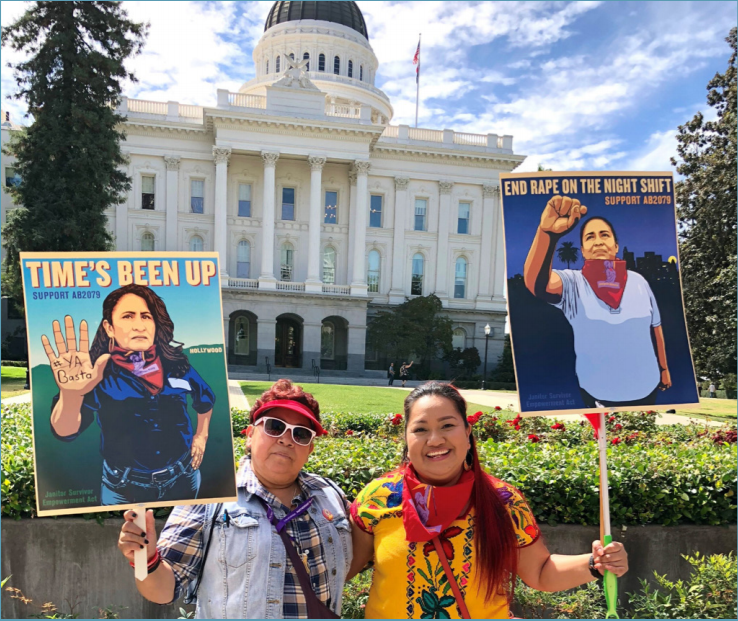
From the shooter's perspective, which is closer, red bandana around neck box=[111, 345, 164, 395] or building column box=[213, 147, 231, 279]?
red bandana around neck box=[111, 345, 164, 395]

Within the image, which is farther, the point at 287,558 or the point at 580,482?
the point at 580,482

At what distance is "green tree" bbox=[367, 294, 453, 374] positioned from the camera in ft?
134

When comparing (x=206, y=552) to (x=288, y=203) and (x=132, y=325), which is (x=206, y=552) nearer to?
(x=132, y=325)

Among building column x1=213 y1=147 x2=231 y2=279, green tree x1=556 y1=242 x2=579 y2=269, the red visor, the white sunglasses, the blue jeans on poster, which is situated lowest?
the blue jeans on poster

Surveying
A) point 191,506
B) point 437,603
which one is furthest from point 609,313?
point 191,506

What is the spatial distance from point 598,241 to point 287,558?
230 cm

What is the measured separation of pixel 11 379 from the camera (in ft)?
76.8

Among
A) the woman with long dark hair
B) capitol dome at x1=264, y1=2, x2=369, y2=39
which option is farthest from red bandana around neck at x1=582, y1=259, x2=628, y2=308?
capitol dome at x1=264, y1=2, x2=369, y2=39

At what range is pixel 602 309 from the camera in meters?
3.09

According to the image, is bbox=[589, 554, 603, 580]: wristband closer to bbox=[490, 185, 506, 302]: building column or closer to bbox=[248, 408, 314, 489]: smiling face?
bbox=[248, 408, 314, 489]: smiling face

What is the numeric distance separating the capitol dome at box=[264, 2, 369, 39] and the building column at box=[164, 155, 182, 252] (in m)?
25.8

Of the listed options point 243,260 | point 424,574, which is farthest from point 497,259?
point 424,574

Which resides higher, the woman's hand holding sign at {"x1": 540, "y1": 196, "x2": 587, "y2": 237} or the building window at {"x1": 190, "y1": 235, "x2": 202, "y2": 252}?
the building window at {"x1": 190, "y1": 235, "x2": 202, "y2": 252}

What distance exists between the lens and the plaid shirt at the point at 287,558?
2.50m
